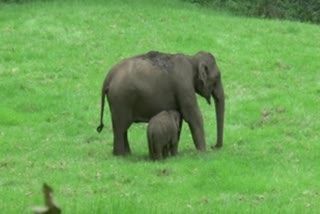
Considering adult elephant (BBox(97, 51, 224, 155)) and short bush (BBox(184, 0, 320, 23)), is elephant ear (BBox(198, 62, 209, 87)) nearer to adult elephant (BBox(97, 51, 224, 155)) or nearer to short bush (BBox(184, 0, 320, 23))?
adult elephant (BBox(97, 51, 224, 155))

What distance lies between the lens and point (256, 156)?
37.9 ft

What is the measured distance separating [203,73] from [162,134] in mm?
1444

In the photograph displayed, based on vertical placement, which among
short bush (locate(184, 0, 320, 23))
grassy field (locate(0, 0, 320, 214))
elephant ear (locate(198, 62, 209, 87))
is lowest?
short bush (locate(184, 0, 320, 23))

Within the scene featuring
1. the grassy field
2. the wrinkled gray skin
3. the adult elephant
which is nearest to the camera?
the grassy field

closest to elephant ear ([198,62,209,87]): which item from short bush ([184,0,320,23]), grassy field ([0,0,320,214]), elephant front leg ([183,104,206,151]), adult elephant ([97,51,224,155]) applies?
adult elephant ([97,51,224,155])

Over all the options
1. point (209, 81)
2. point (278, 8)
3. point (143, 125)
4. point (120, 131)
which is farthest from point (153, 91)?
point (278, 8)

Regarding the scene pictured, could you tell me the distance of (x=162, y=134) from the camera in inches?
444

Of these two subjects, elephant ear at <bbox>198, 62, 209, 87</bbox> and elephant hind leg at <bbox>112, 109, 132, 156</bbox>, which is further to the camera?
elephant ear at <bbox>198, 62, 209, 87</bbox>

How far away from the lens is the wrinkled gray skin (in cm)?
1125

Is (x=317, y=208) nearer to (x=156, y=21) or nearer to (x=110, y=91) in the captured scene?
(x=110, y=91)

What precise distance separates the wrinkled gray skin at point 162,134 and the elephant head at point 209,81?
0.97 metres

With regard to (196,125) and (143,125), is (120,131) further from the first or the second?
(143,125)

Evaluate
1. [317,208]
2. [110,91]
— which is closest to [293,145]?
[110,91]

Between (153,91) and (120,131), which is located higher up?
(153,91)
